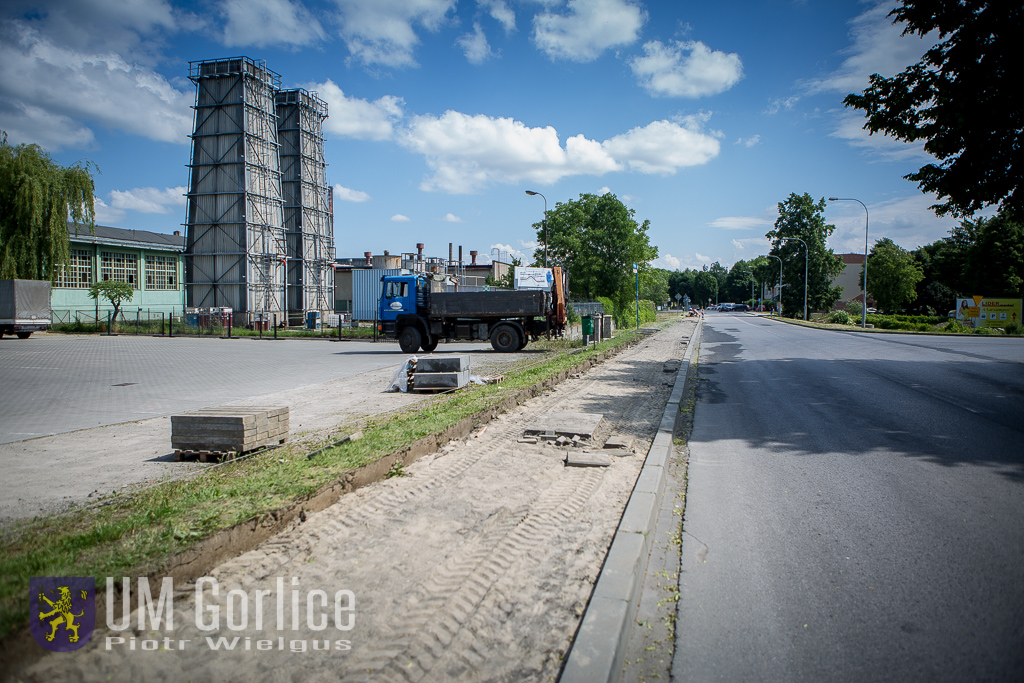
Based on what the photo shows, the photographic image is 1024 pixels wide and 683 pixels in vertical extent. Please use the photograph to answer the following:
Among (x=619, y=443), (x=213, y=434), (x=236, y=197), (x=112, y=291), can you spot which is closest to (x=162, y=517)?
(x=213, y=434)

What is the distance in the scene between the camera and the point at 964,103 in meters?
12.2

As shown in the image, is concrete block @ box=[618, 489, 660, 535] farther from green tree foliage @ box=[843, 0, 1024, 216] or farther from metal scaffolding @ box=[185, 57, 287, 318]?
metal scaffolding @ box=[185, 57, 287, 318]

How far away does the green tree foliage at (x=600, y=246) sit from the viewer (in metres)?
42.3

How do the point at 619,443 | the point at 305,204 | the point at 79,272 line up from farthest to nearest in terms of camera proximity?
the point at 305,204, the point at 79,272, the point at 619,443

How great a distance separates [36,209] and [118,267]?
48.2 ft

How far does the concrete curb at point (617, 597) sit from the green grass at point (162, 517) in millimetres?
2409

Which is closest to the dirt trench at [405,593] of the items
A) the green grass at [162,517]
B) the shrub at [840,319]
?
the green grass at [162,517]

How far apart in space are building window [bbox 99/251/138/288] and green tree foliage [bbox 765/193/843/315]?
6530 centimetres

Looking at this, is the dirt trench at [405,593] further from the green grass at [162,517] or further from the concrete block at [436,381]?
the concrete block at [436,381]

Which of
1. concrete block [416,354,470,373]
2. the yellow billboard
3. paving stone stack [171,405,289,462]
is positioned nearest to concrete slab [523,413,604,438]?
paving stone stack [171,405,289,462]

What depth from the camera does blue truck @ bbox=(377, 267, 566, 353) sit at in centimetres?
2142

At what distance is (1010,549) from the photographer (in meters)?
3.82

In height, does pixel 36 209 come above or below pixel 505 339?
above

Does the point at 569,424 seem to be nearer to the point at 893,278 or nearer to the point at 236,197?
the point at 236,197
